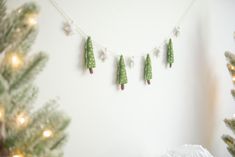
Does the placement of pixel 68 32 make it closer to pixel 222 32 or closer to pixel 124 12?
pixel 124 12

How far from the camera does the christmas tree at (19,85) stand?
35.5 inches

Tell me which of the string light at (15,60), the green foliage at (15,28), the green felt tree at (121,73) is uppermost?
the green felt tree at (121,73)

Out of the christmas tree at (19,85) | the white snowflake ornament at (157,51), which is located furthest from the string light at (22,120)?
the white snowflake ornament at (157,51)

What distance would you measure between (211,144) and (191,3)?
1.37 m

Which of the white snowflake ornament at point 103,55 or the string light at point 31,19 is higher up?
the white snowflake ornament at point 103,55

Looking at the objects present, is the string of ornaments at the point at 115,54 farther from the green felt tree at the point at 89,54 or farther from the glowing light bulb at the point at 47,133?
the glowing light bulb at the point at 47,133

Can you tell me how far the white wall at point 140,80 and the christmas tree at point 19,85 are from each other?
664 millimetres

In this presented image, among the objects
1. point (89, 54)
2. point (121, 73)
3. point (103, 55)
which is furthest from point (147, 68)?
point (89, 54)

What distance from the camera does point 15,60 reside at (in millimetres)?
901

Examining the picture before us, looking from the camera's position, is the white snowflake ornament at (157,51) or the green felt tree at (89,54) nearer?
the green felt tree at (89,54)

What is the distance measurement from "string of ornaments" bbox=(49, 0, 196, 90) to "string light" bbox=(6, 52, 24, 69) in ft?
2.71

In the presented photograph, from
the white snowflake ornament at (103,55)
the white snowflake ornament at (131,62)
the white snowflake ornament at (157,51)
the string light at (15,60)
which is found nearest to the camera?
the string light at (15,60)

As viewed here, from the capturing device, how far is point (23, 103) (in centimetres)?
94

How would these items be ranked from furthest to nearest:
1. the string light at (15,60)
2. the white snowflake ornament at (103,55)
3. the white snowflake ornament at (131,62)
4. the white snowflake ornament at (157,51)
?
the white snowflake ornament at (157,51) → the white snowflake ornament at (131,62) → the white snowflake ornament at (103,55) → the string light at (15,60)
